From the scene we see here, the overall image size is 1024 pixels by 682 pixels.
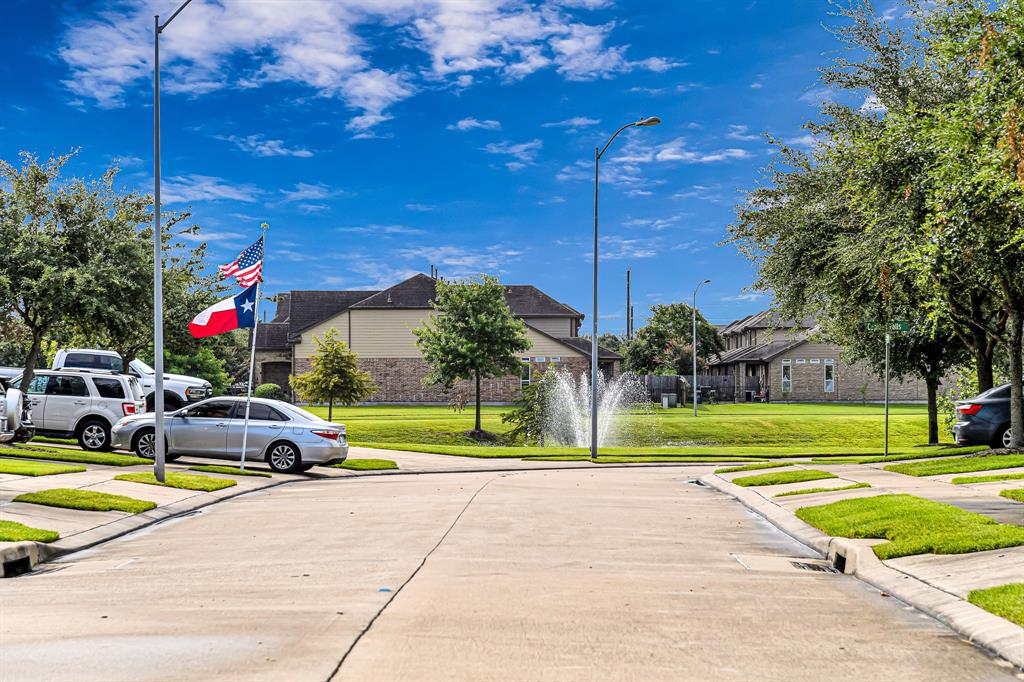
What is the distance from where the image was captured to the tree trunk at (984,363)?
1097 inches

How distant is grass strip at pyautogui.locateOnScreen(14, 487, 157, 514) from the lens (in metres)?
14.0

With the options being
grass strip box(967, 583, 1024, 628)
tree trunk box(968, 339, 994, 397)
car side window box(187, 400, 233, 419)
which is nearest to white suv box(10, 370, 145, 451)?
car side window box(187, 400, 233, 419)

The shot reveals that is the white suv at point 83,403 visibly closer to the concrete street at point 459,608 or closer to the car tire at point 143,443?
the car tire at point 143,443

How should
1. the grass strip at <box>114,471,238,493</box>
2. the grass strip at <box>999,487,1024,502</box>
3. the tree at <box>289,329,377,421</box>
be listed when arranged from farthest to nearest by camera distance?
1. the tree at <box>289,329,377,421</box>
2. the grass strip at <box>114,471,238,493</box>
3. the grass strip at <box>999,487,1024,502</box>

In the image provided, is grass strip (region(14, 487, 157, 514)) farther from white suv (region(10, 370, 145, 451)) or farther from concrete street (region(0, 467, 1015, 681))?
white suv (region(10, 370, 145, 451))

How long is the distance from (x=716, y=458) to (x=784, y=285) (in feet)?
19.7

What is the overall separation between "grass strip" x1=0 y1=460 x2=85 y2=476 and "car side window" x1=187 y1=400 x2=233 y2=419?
3354mm

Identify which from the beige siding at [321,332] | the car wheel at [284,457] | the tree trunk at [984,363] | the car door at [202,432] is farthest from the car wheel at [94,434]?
the beige siding at [321,332]

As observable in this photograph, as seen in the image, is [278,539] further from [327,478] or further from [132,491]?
[327,478]

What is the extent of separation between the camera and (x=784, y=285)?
93.9ft

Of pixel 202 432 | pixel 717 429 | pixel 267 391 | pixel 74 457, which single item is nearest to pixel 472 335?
pixel 717 429

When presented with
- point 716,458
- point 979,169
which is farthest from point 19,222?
point 979,169

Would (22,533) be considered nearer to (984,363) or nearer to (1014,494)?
(1014,494)

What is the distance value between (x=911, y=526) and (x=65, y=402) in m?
20.2
